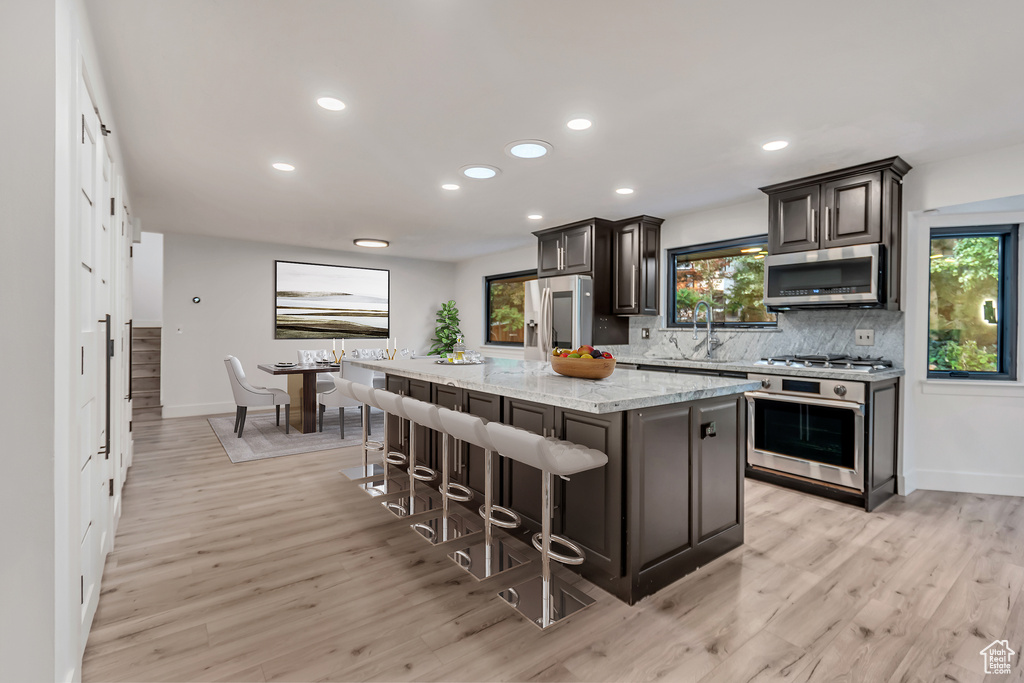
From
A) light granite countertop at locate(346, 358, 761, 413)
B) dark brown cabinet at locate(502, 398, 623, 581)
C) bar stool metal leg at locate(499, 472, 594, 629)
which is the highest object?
light granite countertop at locate(346, 358, 761, 413)

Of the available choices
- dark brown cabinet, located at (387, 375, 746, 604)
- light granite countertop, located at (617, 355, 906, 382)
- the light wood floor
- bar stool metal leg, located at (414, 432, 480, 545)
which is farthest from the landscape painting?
dark brown cabinet, located at (387, 375, 746, 604)

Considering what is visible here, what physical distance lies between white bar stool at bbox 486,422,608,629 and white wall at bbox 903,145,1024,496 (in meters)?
3.10

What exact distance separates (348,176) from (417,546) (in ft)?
9.26

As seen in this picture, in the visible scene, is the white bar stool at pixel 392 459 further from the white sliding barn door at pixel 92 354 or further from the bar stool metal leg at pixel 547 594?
the white sliding barn door at pixel 92 354

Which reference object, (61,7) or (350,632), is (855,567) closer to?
(350,632)

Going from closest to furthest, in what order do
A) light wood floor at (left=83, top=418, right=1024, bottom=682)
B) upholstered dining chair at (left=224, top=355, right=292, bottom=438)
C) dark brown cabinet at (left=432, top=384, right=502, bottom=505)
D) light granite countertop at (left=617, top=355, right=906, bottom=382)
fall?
light wood floor at (left=83, top=418, right=1024, bottom=682)
dark brown cabinet at (left=432, top=384, right=502, bottom=505)
light granite countertop at (left=617, top=355, right=906, bottom=382)
upholstered dining chair at (left=224, top=355, right=292, bottom=438)

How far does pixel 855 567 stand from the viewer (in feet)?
8.20

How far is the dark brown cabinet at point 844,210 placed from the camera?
3.45 meters

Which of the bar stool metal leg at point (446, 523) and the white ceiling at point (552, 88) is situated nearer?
the white ceiling at point (552, 88)

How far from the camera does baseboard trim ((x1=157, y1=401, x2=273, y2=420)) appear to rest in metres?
6.47

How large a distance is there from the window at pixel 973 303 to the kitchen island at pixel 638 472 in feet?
8.40

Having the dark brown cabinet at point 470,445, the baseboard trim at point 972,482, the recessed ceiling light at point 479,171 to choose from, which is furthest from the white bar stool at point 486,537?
the baseboard trim at point 972,482

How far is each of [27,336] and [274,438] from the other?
4.33 m

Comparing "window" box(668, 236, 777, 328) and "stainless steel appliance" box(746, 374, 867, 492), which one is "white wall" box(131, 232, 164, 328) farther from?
"stainless steel appliance" box(746, 374, 867, 492)
